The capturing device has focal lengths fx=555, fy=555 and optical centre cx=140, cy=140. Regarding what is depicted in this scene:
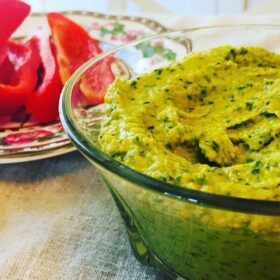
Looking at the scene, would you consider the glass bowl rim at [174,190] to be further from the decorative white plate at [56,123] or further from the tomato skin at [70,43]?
the tomato skin at [70,43]

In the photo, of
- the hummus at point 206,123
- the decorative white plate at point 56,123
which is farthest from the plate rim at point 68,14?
the hummus at point 206,123

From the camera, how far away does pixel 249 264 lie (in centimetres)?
73

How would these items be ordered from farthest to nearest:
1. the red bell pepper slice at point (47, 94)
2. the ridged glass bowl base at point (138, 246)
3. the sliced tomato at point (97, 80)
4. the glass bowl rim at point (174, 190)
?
1. the red bell pepper slice at point (47, 94)
2. the sliced tomato at point (97, 80)
3. the ridged glass bowl base at point (138, 246)
4. the glass bowl rim at point (174, 190)

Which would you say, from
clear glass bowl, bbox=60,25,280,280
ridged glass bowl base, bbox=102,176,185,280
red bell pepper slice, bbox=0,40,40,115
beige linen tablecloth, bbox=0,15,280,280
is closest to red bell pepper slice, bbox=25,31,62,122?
red bell pepper slice, bbox=0,40,40,115

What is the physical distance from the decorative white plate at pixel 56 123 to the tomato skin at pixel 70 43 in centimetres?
10

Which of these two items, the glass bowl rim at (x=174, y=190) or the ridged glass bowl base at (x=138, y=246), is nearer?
the glass bowl rim at (x=174, y=190)

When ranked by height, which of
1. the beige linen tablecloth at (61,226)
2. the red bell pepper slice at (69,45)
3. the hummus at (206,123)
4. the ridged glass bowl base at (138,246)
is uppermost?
the hummus at (206,123)

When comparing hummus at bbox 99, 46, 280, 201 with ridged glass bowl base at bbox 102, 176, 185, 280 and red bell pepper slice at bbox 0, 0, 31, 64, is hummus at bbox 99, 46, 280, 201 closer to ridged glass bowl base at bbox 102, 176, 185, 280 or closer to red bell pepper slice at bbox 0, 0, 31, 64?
ridged glass bowl base at bbox 102, 176, 185, 280

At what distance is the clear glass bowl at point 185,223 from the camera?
646 millimetres

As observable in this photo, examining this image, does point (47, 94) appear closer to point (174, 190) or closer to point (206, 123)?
point (206, 123)

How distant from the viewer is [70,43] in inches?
54.2

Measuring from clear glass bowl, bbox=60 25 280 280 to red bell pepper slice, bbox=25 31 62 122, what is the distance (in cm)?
27

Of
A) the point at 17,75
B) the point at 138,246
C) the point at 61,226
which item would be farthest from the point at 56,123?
the point at 138,246

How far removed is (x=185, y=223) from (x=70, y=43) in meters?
0.79
